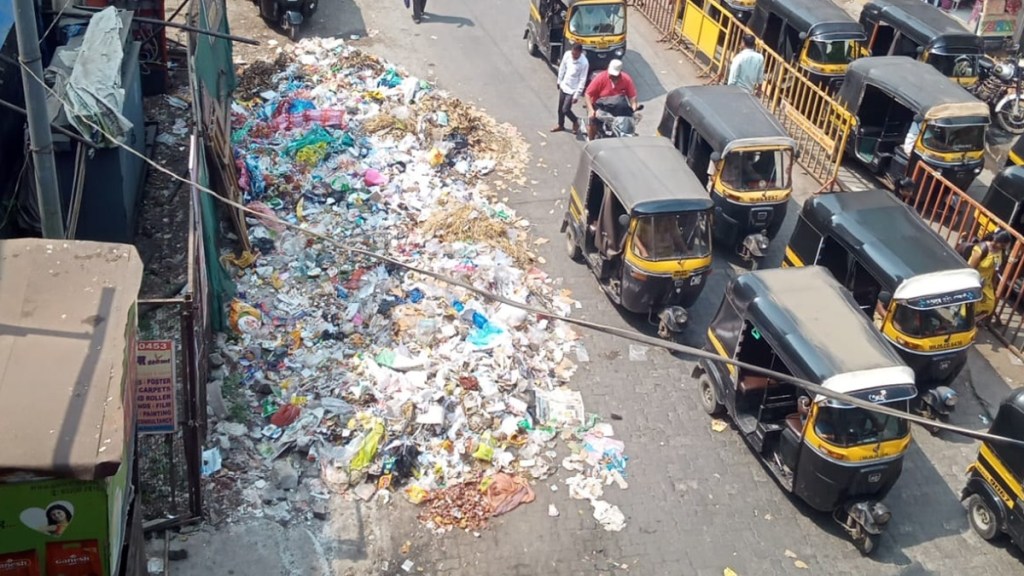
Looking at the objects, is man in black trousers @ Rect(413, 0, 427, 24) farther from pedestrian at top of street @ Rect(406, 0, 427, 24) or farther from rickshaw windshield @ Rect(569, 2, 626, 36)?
rickshaw windshield @ Rect(569, 2, 626, 36)

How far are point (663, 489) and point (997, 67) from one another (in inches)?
510

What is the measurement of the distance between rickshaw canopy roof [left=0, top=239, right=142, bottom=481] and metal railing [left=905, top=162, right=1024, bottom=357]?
1092 cm

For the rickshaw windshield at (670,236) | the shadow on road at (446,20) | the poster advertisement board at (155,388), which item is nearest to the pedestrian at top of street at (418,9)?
the shadow on road at (446,20)

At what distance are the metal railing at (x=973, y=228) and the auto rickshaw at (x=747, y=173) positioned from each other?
2.48 meters

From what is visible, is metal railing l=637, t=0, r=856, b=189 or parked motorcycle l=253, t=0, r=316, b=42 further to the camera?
parked motorcycle l=253, t=0, r=316, b=42

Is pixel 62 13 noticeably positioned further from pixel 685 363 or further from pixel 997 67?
pixel 997 67

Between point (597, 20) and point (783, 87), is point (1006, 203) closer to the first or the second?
point (783, 87)

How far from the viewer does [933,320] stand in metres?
11.4

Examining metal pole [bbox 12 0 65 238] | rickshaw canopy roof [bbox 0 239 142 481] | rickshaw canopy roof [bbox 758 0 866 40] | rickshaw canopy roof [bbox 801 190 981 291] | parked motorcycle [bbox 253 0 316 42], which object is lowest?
parked motorcycle [bbox 253 0 316 42]

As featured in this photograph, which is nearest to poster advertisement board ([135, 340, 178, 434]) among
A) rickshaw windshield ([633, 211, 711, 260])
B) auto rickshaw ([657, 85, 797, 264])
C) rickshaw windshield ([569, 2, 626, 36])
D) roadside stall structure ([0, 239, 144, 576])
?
roadside stall structure ([0, 239, 144, 576])

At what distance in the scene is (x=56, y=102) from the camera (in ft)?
37.3

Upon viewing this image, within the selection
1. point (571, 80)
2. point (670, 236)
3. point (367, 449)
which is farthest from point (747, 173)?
point (367, 449)

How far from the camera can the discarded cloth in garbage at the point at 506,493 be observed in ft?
32.9

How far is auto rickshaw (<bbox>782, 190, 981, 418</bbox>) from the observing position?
37.0 ft
